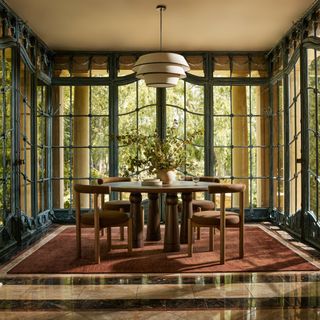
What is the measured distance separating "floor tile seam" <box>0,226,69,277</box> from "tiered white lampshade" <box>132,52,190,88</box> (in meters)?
2.23

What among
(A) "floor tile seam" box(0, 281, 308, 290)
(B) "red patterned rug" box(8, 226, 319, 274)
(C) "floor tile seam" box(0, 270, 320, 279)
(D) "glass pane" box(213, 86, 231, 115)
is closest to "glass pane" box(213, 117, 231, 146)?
(D) "glass pane" box(213, 86, 231, 115)

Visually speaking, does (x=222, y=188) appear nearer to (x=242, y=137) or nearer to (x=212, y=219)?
(x=212, y=219)

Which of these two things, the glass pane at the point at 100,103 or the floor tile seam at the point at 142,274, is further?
the glass pane at the point at 100,103

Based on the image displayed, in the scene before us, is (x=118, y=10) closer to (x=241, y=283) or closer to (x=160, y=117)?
(x=160, y=117)

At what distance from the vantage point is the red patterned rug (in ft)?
14.4

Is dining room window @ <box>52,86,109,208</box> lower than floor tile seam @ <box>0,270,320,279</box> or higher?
higher

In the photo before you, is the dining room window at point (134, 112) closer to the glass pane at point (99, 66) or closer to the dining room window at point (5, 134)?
the glass pane at point (99, 66)

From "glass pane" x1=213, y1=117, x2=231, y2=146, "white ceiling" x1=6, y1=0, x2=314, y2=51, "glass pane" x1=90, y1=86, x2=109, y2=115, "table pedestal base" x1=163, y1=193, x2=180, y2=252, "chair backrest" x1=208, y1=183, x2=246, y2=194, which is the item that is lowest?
"table pedestal base" x1=163, y1=193, x2=180, y2=252

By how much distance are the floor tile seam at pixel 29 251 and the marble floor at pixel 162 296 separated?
75mm

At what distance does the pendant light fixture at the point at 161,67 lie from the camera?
193 inches

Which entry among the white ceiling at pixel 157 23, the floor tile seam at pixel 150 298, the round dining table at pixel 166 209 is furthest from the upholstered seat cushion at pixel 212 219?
the white ceiling at pixel 157 23

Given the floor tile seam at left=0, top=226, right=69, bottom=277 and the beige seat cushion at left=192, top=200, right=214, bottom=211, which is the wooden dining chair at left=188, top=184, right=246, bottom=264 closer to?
the beige seat cushion at left=192, top=200, right=214, bottom=211

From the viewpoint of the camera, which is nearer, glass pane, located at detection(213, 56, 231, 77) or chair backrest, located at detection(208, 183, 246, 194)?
chair backrest, located at detection(208, 183, 246, 194)

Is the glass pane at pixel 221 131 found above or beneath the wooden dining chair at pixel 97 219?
above
